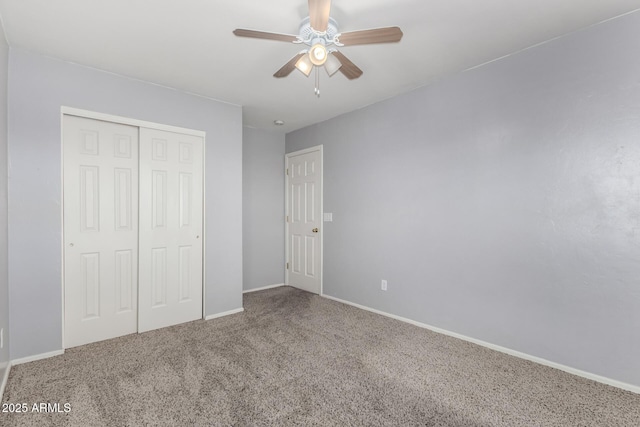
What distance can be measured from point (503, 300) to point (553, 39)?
208 centimetres

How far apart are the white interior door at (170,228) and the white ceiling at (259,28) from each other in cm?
66

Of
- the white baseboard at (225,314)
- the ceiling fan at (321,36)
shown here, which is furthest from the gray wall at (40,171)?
the ceiling fan at (321,36)

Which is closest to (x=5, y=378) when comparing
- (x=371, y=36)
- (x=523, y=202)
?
(x=371, y=36)

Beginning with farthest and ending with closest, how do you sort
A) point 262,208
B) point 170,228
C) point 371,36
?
1. point 262,208
2. point 170,228
3. point 371,36

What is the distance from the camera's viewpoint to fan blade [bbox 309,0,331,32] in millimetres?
1586

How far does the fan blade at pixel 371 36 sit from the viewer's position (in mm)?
1734

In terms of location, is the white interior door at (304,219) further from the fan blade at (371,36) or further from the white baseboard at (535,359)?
the fan blade at (371,36)

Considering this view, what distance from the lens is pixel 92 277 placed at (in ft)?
8.93

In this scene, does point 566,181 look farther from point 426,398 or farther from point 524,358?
point 426,398

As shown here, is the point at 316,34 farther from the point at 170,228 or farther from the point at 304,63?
the point at 170,228

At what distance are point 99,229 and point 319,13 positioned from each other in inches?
103

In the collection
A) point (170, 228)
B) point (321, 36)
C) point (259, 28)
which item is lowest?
point (170, 228)

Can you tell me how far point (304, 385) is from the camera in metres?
2.07

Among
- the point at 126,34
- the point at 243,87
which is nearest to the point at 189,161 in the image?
the point at 243,87
